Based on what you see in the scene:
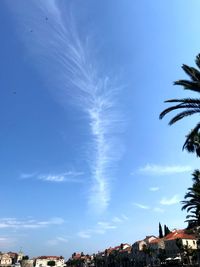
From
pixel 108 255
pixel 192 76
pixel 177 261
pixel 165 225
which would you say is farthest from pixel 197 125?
pixel 108 255

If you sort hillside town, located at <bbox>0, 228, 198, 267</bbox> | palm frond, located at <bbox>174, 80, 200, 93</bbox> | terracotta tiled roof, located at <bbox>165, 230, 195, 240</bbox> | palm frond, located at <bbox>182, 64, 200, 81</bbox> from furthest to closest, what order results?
1. terracotta tiled roof, located at <bbox>165, 230, 195, 240</bbox>
2. hillside town, located at <bbox>0, 228, 198, 267</bbox>
3. palm frond, located at <bbox>174, 80, 200, 93</bbox>
4. palm frond, located at <bbox>182, 64, 200, 81</bbox>

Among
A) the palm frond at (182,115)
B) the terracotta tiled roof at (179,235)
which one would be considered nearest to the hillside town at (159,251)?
the terracotta tiled roof at (179,235)

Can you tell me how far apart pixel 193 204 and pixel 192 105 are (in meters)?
27.4

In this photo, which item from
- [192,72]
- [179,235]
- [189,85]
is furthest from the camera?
[179,235]

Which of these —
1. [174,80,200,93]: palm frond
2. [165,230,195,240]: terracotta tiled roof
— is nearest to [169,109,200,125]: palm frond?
[174,80,200,93]: palm frond

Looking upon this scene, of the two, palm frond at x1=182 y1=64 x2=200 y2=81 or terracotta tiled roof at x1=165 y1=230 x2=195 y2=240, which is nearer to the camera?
palm frond at x1=182 y1=64 x2=200 y2=81

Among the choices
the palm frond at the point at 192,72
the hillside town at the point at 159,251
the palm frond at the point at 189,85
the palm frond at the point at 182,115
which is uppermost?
the hillside town at the point at 159,251

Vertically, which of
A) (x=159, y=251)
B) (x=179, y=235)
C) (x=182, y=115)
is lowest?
(x=182, y=115)

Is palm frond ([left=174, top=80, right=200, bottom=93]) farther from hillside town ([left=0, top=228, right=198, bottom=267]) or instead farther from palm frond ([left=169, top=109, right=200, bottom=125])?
hillside town ([left=0, top=228, right=198, bottom=267])

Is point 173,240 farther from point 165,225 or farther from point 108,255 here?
point 108,255

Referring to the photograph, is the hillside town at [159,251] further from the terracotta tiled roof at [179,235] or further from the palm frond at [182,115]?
the palm frond at [182,115]

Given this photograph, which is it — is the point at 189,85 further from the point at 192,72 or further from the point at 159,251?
the point at 159,251

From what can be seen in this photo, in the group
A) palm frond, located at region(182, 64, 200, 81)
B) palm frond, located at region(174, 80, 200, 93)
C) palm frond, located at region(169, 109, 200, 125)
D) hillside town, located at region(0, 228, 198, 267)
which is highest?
hillside town, located at region(0, 228, 198, 267)

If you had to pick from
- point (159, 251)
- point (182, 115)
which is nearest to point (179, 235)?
point (159, 251)
